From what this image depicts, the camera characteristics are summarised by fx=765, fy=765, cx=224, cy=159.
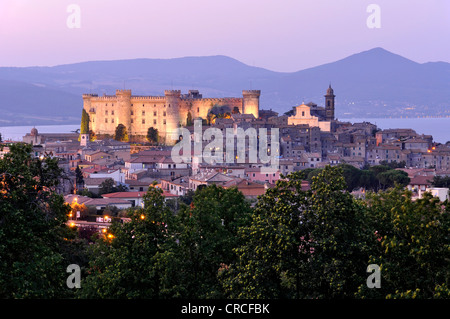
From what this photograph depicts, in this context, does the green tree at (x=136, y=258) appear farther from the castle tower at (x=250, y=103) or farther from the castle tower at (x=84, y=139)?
the castle tower at (x=84, y=139)

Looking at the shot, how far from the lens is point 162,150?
62.2 meters

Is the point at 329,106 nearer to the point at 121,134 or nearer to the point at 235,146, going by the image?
the point at 121,134

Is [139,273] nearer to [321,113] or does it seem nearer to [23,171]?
[23,171]

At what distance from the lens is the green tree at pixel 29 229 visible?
446 inches

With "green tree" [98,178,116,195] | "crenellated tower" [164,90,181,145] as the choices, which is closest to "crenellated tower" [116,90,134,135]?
"crenellated tower" [164,90,181,145]

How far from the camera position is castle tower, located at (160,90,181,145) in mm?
69375

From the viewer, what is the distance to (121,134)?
69.8 metres

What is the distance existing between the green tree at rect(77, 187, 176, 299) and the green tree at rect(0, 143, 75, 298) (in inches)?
36.0

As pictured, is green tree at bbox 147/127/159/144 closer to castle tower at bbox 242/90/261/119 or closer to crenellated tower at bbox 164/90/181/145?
crenellated tower at bbox 164/90/181/145

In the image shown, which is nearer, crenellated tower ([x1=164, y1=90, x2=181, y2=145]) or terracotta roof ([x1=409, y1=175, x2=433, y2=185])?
terracotta roof ([x1=409, y1=175, x2=433, y2=185])

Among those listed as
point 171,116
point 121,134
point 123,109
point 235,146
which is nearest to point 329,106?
point 171,116

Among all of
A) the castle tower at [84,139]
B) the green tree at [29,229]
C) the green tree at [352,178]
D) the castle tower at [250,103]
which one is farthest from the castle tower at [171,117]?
the green tree at [29,229]

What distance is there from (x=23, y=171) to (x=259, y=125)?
51.2m

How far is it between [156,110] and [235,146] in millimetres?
13666
